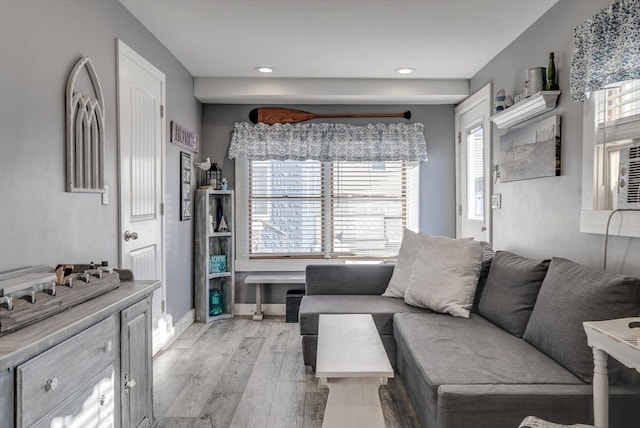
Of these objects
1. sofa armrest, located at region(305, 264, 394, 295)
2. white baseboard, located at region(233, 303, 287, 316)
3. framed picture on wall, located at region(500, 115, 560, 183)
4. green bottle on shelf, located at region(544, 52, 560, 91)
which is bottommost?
white baseboard, located at region(233, 303, 287, 316)

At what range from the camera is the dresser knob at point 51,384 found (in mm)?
1361

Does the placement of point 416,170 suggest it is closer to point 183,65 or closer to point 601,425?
point 183,65

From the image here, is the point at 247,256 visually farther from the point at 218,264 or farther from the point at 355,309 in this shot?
the point at 355,309

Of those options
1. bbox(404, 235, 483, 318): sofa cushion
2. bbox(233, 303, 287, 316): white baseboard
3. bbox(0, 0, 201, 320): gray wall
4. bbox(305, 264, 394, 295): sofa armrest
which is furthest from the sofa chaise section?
bbox(0, 0, 201, 320): gray wall

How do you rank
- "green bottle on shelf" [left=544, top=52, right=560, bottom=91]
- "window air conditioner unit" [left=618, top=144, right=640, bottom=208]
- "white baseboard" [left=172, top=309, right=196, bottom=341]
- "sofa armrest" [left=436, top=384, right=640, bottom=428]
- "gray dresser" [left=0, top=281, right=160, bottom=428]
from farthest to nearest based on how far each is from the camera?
"white baseboard" [left=172, top=309, right=196, bottom=341]
"green bottle on shelf" [left=544, top=52, right=560, bottom=91]
"window air conditioner unit" [left=618, top=144, right=640, bottom=208]
"sofa armrest" [left=436, top=384, right=640, bottom=428]
"gray dresser" [left=0, top=281, right=160, bottom=428]

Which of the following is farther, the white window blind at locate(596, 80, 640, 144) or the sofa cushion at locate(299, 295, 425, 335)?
the sofa cushion at locate(299, 295, 425, 335)

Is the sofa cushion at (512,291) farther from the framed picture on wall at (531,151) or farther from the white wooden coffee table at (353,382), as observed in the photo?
the white wooden coffee table at (353,382)

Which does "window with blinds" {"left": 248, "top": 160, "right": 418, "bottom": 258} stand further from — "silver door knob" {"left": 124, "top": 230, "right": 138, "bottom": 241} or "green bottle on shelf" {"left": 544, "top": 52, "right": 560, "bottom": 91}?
"green bottle on shelf" {"left": 544, "top": 52, "right": 560, "bottom": 91}

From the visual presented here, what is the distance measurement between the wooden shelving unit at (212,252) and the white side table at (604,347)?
11.6ft

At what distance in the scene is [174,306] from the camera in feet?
12.9

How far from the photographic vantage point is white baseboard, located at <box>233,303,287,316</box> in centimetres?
489

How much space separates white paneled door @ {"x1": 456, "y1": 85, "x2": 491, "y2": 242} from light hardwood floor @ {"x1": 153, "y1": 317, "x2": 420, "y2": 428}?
197 centimetres

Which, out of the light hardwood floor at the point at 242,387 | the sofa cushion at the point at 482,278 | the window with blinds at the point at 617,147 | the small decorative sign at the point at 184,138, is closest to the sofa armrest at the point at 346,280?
the light hardwood floor at the point at 242,387

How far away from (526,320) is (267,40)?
2.69 m
